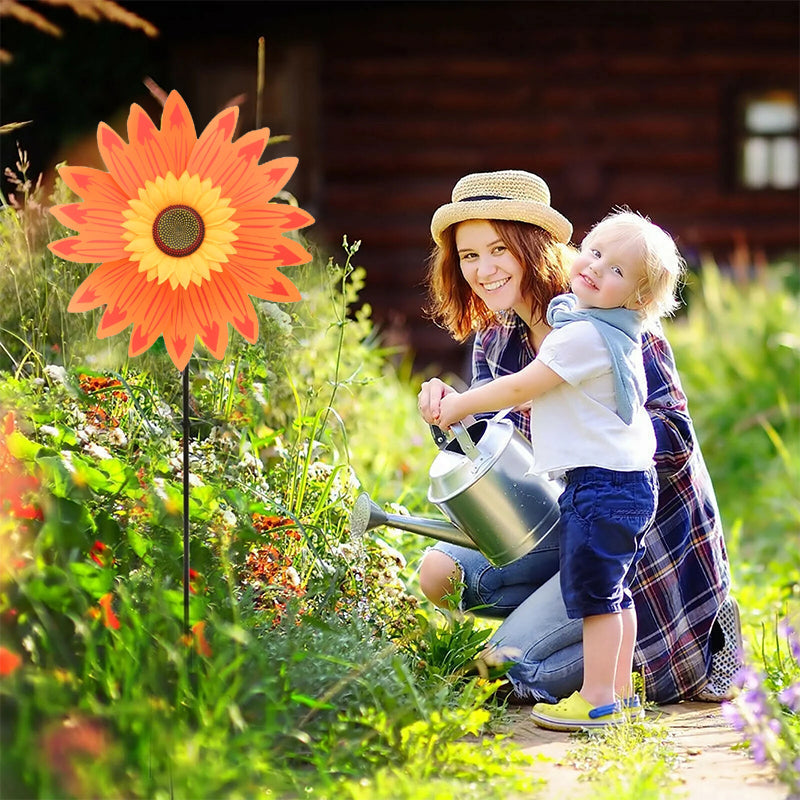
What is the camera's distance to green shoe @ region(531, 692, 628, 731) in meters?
2.56

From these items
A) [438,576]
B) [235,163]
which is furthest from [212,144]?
[438,576]

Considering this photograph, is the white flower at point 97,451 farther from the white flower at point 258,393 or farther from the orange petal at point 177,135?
the orange petal at point 177,135

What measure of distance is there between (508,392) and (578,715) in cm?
70

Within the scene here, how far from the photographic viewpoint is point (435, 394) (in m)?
2.65

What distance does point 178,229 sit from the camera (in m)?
2.25

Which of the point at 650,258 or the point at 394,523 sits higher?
the point at 650,258

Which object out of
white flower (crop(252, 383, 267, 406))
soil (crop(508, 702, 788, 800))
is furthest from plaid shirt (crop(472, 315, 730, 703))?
white flower (crop(252, 383, 267, 406))

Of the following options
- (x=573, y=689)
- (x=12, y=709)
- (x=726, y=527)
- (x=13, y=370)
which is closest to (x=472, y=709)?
(x=573, y=689)

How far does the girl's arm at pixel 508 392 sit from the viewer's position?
2508 mm

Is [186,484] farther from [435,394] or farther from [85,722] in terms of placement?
[435,394]

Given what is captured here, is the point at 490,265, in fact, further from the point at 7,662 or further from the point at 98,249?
the point at 7,662

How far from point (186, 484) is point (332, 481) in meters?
0.79

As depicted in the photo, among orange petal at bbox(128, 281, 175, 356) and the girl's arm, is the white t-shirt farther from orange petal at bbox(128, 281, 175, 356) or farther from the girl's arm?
orange petal at bbox(128, 281, 175, 356)

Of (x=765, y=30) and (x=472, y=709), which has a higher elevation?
(x=765, y=30)
